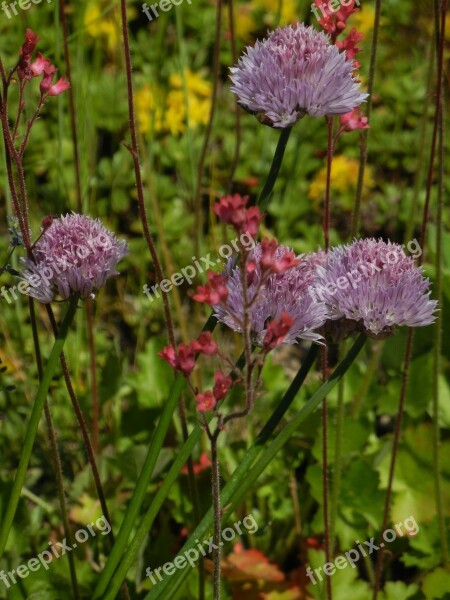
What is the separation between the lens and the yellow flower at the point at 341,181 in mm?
2639

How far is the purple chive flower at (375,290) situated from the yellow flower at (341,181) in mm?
1720

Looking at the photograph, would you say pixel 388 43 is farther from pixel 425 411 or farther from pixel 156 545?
pixel 156 545

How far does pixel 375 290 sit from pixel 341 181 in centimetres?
192

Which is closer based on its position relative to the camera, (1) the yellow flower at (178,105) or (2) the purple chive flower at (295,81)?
(2) the purple chive flower at (295,81)

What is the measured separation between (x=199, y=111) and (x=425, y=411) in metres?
1.44

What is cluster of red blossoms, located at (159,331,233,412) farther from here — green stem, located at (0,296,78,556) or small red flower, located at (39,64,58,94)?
small red flower, located at (39,64,58,94)

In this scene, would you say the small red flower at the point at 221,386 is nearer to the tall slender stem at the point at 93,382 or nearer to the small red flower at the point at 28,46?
the small red flower at the point at 28,46

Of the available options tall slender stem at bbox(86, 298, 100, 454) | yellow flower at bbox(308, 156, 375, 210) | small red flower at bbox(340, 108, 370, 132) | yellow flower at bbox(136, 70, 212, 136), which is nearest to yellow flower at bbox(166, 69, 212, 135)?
yellow flower at bbox(136, 70, 212, 136)

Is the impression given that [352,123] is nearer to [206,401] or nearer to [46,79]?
[46,79]

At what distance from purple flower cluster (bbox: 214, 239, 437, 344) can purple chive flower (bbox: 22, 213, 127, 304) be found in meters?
0.15

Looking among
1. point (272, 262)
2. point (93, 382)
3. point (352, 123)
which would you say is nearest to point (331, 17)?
point (352, 123)

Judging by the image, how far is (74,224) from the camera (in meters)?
0.94

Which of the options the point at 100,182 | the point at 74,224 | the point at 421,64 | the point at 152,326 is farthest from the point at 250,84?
the point at 421,64

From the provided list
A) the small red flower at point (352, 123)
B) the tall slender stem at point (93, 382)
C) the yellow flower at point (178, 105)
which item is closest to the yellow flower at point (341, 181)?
the yellow flower at point (178, 105)
